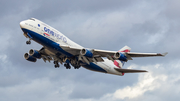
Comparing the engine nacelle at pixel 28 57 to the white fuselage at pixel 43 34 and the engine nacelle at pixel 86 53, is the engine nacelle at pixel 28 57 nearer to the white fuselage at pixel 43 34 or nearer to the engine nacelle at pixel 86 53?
the white fuselage at pixel 43 34

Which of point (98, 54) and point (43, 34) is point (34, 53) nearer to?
point (43, 34)

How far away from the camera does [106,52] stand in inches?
2228

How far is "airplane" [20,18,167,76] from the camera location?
180ft

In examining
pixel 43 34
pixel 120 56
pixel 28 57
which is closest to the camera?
pixel 120 56

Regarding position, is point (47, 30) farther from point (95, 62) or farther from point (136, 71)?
point (136, 71)

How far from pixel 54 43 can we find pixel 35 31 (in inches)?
151

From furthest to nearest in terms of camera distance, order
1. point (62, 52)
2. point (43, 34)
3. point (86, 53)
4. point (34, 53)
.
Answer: point (34, 53)
point (62, 52)
point (86, 53)
point (43, 34)

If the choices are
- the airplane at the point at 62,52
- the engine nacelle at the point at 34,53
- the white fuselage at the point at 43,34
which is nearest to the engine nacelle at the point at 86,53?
the airplane at the point at 62,52

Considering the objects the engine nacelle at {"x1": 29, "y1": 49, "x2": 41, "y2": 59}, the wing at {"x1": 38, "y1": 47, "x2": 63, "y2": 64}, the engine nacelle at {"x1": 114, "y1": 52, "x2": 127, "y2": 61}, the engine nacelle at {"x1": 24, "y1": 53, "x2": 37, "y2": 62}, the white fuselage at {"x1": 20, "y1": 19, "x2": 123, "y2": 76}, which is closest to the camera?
the white fuselage at {"x1": 20, "y1": 19, "x2": 123, "y2": 76}

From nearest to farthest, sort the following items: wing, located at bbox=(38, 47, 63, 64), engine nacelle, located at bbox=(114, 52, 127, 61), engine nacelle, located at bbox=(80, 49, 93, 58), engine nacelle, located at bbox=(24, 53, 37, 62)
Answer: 1. engine nacelle, located at bbox=(114, 52, 127, 61)
2. engine nacelle, located at bbox=(80, 49, 93, 58)
3. wing, located at bbox=(38, 47, 63, 64)
4. engine nacelle, located at bbox=(24, 53, 37, 62)

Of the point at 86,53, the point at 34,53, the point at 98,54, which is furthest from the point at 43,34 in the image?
the point at 98,54

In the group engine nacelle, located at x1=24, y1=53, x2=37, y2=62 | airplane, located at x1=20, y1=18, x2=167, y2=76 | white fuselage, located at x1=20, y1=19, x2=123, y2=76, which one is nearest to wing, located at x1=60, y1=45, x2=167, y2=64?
airplane, located at x1=20, y1=18, x2=167, y2=76

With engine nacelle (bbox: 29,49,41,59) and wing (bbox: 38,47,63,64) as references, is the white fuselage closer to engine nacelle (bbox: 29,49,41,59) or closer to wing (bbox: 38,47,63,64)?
wing (bbox: 38,47,63,64)

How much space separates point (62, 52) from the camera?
57406mm
